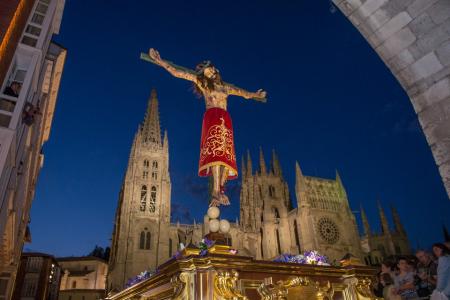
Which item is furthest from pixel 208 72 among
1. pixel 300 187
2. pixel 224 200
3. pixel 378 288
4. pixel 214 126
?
pixel 300 187

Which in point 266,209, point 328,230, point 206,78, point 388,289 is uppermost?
point 266,209

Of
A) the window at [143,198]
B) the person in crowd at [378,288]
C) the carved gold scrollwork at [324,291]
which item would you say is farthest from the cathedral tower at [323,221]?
the carved gold scrollwork at [324,291]

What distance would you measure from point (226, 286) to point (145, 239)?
45.9 meters

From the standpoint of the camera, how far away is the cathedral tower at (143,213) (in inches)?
1750

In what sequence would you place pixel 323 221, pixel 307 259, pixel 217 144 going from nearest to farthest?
pixel 307 259, pixel 217 144, pixel 323 221

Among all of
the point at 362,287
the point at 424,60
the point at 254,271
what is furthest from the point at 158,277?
the point at 424,60

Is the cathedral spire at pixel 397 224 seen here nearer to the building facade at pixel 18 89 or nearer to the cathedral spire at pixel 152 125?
the cathedral spire at pixel 152 125

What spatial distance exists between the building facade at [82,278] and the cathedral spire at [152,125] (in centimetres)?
2365

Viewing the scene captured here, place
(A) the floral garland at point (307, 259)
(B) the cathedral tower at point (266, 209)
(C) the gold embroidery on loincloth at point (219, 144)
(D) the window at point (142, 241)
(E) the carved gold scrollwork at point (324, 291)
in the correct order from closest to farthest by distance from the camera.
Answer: (E) the carved gold scrollwork at point (324, 291) < (A) the floral garland at point (307, 259) < (C) the gold embroidery on loincloth at point (219, 144) < (D) the window at point (142, 241) < (B) the cathedral tower at point (266, 209)

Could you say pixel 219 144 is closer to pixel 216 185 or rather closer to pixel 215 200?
pixel 216 185

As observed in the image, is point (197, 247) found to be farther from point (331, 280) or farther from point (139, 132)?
point (139, 132)

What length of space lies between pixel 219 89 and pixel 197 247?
495 centimetres

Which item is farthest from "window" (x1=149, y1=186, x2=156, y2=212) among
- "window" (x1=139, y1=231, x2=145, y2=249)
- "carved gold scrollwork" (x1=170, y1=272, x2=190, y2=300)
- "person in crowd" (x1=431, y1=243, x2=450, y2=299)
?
"person in crowd" (x1=431, y1=243, x2=450, y2=299)

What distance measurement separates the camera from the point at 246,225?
58.7 metres
